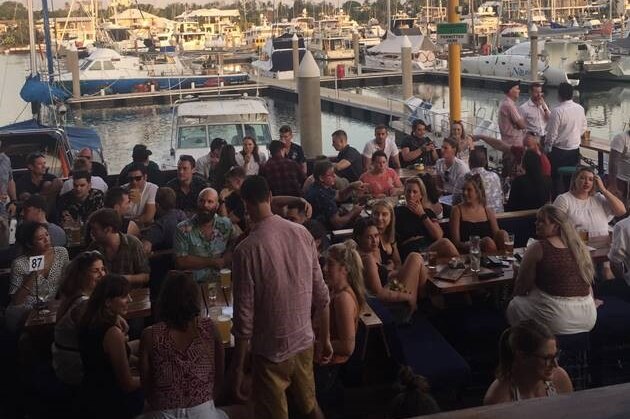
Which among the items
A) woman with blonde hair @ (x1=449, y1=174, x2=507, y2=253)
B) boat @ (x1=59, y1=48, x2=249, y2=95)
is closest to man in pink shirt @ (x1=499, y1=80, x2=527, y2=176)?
woman with blonde hair @ (x1=449, y1=174, x2=507, y2=253)

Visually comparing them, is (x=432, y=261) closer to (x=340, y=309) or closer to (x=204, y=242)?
(x=340, y=309)

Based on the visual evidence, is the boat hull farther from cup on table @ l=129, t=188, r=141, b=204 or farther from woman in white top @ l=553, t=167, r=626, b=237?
woman in white top @ l=553, t=167, r=626, b=237

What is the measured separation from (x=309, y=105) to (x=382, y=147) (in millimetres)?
5230

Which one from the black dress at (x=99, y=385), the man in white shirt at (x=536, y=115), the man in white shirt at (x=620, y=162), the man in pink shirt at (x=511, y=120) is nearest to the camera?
the black dress at (x=99, y=385)

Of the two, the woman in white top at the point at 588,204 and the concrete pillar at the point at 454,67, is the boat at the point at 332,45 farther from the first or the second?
the woman in white top at the point at 588,204

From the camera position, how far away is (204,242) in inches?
218

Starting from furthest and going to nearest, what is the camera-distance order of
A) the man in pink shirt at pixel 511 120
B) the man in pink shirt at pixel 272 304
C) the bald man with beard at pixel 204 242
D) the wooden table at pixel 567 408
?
the man in pink shirt at pixel 511 120
the bald man with beard at pixel 204 242
the man in pink shirt at pixel 272 304
the wooden table at pixel 567 408

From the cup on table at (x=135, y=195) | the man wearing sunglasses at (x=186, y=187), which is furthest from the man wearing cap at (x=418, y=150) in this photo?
the cup on table at (x=135, y=195)

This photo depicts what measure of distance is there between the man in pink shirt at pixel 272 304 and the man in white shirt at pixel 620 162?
16.2ft

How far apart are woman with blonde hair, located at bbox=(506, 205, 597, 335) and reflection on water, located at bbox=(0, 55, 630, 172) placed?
48.8ft

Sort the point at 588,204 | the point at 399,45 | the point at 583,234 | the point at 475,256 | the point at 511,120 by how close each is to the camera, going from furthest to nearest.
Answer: the point at 399,45
the point at 511,120
the point at 588,204
the point at 583,234
the point at 475,256

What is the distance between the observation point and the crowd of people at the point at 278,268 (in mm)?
3311

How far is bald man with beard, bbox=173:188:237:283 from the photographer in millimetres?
5469

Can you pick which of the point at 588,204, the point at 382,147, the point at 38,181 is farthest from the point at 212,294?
the point at 382,147
